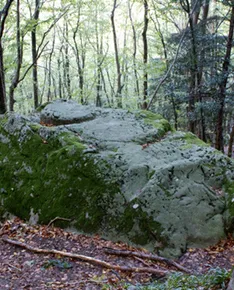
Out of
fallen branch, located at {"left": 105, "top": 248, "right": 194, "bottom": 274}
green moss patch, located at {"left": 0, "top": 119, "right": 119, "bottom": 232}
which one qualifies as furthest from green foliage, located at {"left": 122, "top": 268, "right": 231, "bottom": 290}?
green moss patch, located at {"left": 0, "top": 119, "right": 119, "bottom": 232}

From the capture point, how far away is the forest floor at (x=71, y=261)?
3506 mm

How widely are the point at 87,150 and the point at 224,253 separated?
9.73 ft

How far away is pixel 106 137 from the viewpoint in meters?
5.88

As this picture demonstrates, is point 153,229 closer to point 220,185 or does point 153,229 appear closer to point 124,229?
point 124,229

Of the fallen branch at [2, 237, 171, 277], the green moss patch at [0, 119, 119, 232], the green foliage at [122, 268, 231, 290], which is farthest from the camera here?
the green moss patch at [0, 119, 119, 232]

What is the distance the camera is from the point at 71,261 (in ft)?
13.1

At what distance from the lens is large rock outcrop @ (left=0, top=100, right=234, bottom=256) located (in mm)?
4375

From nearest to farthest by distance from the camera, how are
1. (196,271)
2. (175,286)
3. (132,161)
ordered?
(175,286) → (196,271) → (132,161)

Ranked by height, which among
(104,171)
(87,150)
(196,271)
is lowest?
(196,271)

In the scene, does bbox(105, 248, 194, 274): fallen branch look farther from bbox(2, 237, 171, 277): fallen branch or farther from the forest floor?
bbox(2, 237, 171, 277): fallen branch

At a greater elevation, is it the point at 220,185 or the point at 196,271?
the point at 220,185

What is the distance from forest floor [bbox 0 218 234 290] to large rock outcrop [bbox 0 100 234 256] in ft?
0.70

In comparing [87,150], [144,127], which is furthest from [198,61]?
[87,150]

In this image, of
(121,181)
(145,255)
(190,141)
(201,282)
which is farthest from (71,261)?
(190,141)
